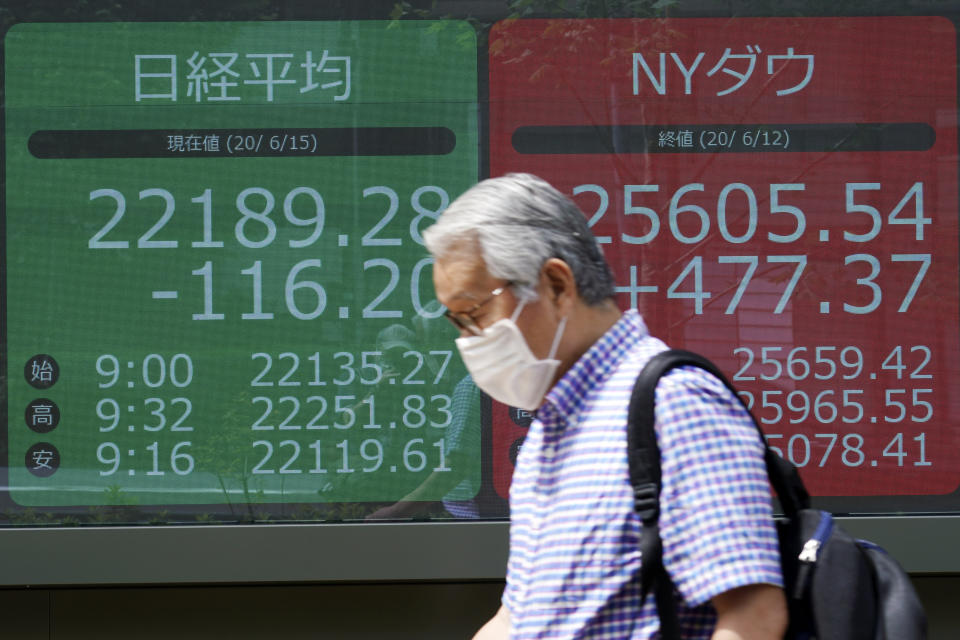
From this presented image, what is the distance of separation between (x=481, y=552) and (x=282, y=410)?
0.94 m

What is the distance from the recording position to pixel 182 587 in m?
4.43

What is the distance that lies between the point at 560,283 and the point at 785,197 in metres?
2.82

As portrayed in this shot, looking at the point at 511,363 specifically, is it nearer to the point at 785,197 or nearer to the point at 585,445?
the point at 585,445

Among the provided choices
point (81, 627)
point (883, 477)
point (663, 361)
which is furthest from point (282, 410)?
point (663, 361)

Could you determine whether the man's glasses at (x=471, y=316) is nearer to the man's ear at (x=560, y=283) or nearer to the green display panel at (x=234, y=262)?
the man's ear at (x=560, y=283)

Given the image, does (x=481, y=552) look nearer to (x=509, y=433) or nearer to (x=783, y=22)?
(x=509, y=433)

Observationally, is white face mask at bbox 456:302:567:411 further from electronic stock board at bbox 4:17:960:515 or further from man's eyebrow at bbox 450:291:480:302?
electronic stock board at bbox 4:17:960:515

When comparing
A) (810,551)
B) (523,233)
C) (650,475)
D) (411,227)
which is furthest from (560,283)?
(411,227)

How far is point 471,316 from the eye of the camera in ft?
6.16

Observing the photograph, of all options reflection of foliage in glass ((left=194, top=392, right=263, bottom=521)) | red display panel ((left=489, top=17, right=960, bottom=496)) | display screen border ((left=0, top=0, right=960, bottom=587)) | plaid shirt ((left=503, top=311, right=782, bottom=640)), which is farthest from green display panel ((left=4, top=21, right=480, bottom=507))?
plaid shirt ((left=503, top=311, right=782, bottom=640))

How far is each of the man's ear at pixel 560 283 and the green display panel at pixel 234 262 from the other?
2554mm

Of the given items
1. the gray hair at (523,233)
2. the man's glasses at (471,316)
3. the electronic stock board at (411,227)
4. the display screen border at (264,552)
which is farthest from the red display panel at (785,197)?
the gray hair at (523,233)

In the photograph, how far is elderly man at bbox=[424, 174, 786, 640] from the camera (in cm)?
153

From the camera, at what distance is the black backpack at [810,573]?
61.6 inches
